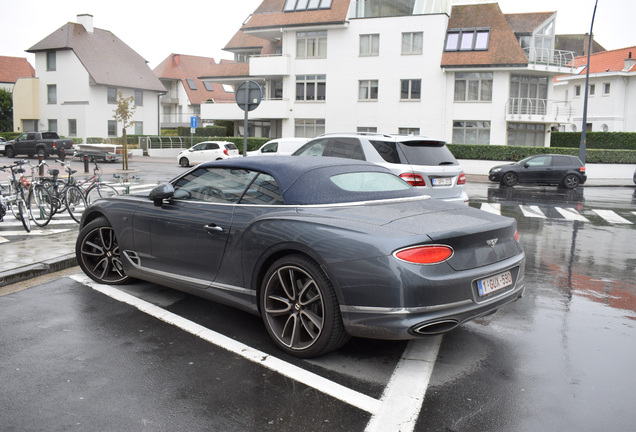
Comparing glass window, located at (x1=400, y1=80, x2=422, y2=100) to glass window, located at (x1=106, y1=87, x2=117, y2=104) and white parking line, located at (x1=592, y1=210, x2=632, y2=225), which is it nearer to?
white parking line, located at (x1=592, y1=210, x2=632, y2=225)

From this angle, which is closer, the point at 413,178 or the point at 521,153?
the point at 413,178

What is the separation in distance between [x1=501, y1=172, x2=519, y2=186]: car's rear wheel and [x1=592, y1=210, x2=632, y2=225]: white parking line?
28.7 ft

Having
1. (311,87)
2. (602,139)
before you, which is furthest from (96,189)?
(602,139)

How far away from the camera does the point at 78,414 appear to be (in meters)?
3.53

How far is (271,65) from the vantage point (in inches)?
1671

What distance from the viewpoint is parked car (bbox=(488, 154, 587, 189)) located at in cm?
2503

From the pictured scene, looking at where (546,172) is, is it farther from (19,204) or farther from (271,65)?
(271,65)

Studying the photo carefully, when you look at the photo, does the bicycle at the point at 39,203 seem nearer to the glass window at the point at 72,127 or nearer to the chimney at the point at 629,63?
the glass window at the point at 72,127

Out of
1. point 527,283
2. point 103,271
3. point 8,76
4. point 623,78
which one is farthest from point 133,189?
point 8,76

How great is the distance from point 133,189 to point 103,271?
1246 cm

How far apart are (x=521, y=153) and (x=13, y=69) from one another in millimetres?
71903

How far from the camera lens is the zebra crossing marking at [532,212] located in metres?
14.9

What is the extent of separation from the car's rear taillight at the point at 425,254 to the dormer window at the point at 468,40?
36831 mm

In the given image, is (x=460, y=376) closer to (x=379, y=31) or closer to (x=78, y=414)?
(x=78, y=414)
